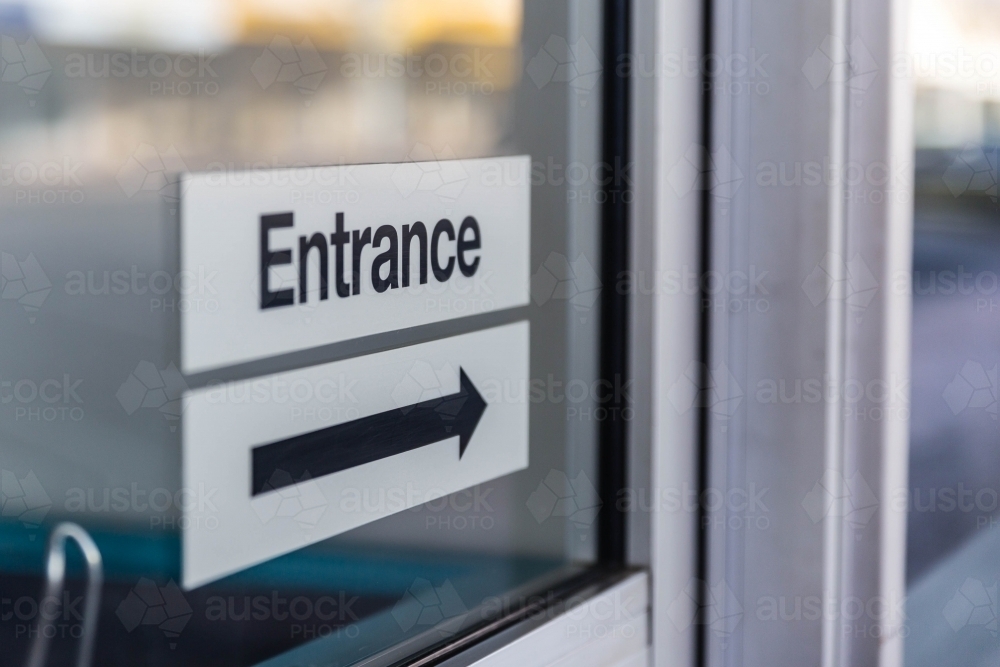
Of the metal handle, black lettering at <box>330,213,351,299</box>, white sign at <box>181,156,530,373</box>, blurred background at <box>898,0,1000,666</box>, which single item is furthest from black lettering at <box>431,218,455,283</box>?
blurred background at <box>898,0,1000,666</box>

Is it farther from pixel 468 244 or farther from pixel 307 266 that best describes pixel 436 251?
pixel 307 266

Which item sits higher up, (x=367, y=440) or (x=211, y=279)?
(x=211, y=279)

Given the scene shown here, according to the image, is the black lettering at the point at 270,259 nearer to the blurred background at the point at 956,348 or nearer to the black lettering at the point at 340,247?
the black lettering at the point at 340,247

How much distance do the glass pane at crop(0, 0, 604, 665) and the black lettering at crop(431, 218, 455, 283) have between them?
24 millimetres

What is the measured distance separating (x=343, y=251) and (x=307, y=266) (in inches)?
1.5

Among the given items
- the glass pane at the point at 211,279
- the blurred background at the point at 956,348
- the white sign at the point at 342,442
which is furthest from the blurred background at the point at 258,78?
the blurred background at the point at 956,348

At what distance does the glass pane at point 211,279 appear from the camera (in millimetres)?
633

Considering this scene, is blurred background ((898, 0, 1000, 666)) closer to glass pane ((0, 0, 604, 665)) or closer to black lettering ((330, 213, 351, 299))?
glass pane ((0, 0, 604, 665))

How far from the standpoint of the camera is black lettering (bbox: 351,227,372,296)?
83cm

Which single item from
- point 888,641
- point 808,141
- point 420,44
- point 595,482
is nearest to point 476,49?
point 420,44

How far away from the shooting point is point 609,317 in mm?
1082

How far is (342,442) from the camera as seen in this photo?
2.73 feet

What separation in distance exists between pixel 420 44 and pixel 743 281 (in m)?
0.45

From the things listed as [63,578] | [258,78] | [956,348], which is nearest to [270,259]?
[258,78]
